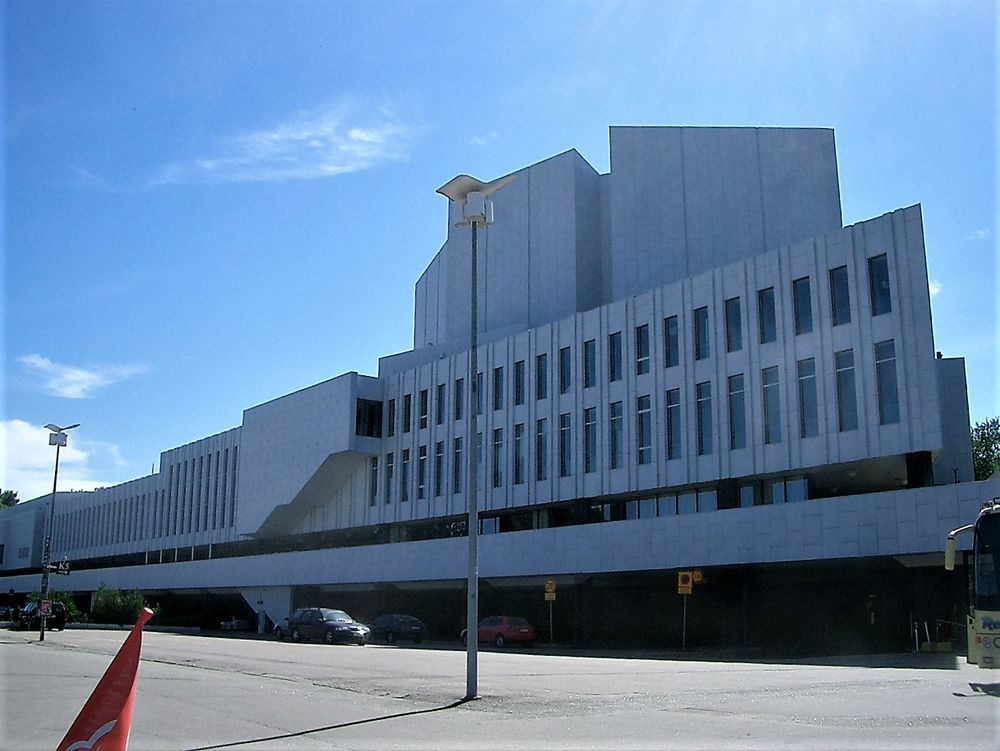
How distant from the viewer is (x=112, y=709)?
23.8ft

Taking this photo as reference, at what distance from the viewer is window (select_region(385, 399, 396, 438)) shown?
5944cm

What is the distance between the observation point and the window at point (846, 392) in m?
35.4

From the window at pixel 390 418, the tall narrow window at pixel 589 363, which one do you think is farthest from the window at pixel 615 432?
the window at pixel 390 418

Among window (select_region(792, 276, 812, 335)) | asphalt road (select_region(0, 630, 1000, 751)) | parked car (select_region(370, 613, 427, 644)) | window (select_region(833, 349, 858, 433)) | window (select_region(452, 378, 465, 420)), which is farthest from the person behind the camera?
window (select_region(452, 378, 465, 420))

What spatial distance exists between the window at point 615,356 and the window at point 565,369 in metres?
2.61

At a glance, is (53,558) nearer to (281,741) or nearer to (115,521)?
(115,521)

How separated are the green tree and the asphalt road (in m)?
47.3

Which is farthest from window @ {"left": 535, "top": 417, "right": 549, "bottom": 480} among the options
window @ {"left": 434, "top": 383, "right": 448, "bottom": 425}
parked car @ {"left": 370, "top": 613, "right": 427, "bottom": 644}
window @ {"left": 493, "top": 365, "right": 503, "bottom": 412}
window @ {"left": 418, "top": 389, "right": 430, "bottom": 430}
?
window @ {"left": 418, "top": 389, "right": 430, "bottom": 430}

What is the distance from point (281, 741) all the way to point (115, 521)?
9032cm

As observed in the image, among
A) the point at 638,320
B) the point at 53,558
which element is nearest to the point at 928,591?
the point at 638,320

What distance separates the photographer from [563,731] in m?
11.6

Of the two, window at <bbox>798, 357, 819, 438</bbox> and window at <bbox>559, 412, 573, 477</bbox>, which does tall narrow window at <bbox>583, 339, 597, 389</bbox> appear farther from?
window at <bbox>798, 357, 819, 438</bbox>

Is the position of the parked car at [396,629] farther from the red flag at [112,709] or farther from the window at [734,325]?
the red flag at [112,709]

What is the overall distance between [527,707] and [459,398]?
1608 inches
